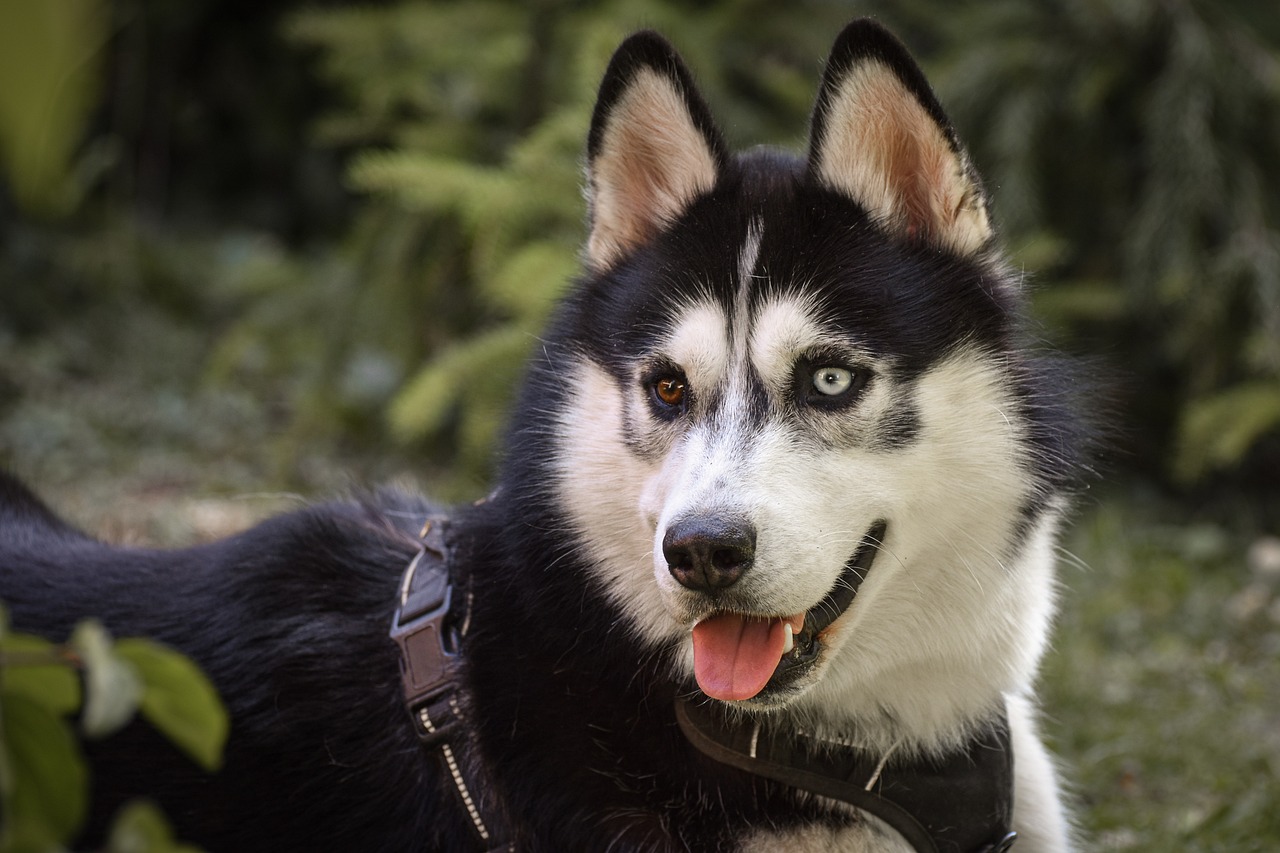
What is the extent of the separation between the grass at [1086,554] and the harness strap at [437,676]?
765mm

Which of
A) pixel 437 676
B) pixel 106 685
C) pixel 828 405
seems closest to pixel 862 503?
pixel 828 405

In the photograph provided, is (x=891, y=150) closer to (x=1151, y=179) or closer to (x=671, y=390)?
(x=671, y=390)

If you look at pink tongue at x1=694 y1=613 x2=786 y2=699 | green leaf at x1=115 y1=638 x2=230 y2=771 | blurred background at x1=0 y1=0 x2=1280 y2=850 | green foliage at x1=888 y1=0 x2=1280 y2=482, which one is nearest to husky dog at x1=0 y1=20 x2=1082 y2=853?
pink tongue at x1=694 y1=613 x2=786 y2=699

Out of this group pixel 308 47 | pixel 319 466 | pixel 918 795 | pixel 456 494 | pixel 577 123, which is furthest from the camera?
pixel 308 47

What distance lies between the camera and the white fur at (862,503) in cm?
220

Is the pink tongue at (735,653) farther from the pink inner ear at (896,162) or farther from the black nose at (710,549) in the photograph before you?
the pink inner ear at (896,162)

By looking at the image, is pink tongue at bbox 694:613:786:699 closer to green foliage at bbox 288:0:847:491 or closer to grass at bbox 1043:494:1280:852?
grass at bbox 1043:494:1280:852

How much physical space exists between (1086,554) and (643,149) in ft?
10.8

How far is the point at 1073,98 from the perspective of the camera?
564cm

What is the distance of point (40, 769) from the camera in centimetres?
106

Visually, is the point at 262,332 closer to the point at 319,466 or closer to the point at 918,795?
the point at 319,466

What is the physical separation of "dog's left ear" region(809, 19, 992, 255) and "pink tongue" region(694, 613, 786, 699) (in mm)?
836

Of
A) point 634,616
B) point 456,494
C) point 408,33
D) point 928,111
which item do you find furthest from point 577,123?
point 634,616

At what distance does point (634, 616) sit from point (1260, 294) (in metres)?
3.88
